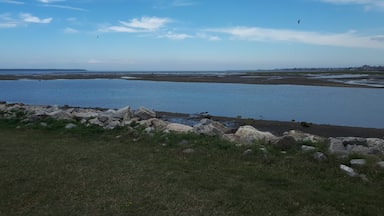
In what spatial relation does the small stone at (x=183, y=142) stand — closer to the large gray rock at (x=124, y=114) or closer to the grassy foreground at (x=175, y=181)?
the grassy foreground at (x=175, y=181)

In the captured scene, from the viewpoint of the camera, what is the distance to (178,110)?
87.2 ft

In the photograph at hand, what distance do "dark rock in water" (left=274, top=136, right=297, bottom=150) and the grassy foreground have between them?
430mm

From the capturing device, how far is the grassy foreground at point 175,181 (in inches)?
228

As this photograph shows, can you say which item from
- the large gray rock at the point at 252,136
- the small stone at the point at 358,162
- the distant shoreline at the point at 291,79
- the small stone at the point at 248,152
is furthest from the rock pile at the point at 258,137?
the distant shoreline at the point at 291,79

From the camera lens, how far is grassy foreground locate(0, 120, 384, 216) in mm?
5801

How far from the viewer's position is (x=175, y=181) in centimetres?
714

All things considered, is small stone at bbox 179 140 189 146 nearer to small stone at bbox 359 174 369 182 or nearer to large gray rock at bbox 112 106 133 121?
small stone at bbox 359 174 369 182

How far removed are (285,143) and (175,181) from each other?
350 centimetres

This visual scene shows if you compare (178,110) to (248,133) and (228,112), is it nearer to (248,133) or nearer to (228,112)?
(228,112)

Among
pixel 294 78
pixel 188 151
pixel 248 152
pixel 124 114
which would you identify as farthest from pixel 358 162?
pixel 294 78

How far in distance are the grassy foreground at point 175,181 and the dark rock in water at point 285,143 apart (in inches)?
16.9

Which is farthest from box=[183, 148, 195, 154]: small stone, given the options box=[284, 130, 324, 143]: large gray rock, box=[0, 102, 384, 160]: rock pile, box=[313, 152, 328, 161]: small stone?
box=[284, 130, 324, 143]: large gray rock

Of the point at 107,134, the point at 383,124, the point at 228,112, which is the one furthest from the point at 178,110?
the point at 107,134

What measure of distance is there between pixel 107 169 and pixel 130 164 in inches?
22.2
